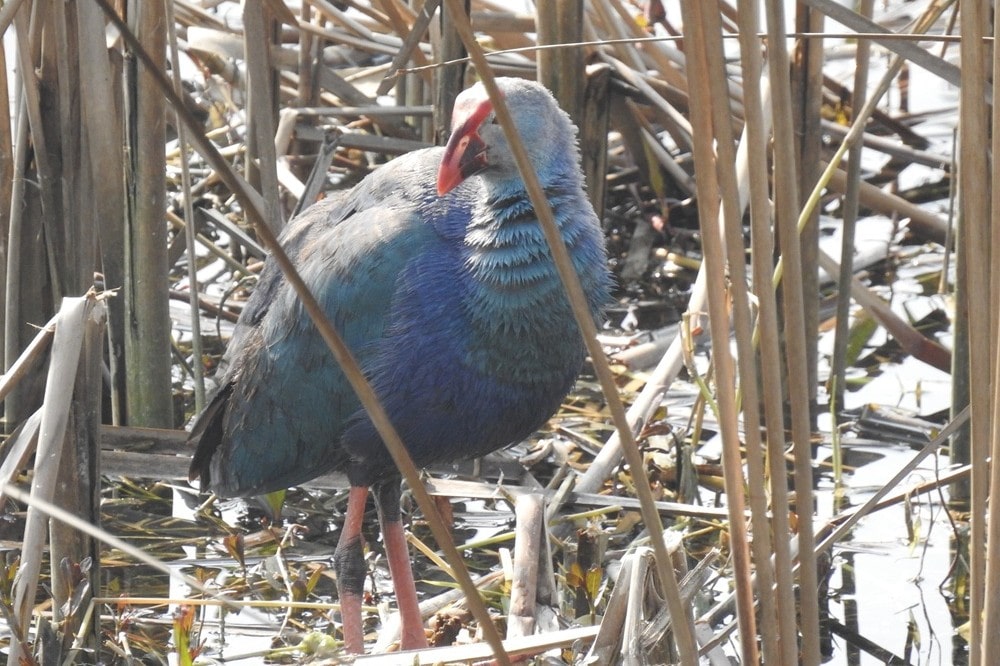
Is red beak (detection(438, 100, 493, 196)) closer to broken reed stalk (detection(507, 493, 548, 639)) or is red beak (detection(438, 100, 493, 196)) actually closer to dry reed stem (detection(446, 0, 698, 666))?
broken reed stalk (detection(507, 493, 548, 639))

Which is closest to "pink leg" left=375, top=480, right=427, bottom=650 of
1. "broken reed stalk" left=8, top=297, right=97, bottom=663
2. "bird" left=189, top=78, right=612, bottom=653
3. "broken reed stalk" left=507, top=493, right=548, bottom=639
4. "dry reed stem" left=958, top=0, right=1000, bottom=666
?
"bird" left=189, top=78, right=612, bottom=653

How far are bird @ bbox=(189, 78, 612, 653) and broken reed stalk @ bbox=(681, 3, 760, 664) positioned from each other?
1005 mm

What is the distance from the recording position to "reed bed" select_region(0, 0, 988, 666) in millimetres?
1422

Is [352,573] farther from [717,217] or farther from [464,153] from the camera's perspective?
[717,217]

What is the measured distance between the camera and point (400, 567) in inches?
108

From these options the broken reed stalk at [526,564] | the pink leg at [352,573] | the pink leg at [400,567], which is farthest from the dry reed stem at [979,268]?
the pink leg at [352,573]

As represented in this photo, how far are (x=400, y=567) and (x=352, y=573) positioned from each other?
0.35 ft

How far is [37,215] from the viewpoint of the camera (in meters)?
2.99

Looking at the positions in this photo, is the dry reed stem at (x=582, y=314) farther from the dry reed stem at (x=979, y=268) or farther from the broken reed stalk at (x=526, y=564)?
the broken reed stalk at (x=526, y=564)

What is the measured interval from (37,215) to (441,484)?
114 centimetres

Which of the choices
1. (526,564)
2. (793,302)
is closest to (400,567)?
(526,564)

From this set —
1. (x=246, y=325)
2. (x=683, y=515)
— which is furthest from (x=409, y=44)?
(x=683, y=515)

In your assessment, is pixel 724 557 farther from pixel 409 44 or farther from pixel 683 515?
pixel 409 44

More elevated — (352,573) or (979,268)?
(979,268)
